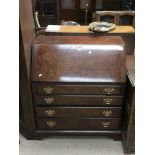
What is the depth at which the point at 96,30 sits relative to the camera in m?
1.95

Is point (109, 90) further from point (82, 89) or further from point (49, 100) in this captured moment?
point (49, 100)

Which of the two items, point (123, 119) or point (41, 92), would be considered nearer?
point (41, 92)

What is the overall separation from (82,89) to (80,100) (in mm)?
110

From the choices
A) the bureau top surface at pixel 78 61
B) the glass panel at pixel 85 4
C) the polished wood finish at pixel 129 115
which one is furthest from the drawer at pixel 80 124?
the glass panel at pixel 85 4

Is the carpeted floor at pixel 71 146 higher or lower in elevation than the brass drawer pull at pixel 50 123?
lower

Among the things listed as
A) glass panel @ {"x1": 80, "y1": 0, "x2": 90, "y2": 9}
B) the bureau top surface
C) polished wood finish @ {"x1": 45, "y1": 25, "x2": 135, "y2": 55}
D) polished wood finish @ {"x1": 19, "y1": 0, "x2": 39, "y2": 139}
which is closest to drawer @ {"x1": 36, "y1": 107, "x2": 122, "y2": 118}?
polished wood finish @ {"x1": 19, "y1": 0, "x2": 39, "y2": 139}

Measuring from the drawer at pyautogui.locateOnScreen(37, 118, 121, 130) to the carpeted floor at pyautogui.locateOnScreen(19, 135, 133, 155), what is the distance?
0.52 ft

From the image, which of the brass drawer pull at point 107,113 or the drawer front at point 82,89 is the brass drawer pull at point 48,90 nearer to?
the drawer front at point 82,89

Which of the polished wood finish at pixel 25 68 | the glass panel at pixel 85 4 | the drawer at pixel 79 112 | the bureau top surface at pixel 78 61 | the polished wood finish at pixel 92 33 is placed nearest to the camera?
the polished wood finish at pixel 25 68

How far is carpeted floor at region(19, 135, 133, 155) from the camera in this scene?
1900 mm

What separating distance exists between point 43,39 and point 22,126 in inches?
33.2

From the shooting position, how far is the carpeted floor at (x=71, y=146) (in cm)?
190
